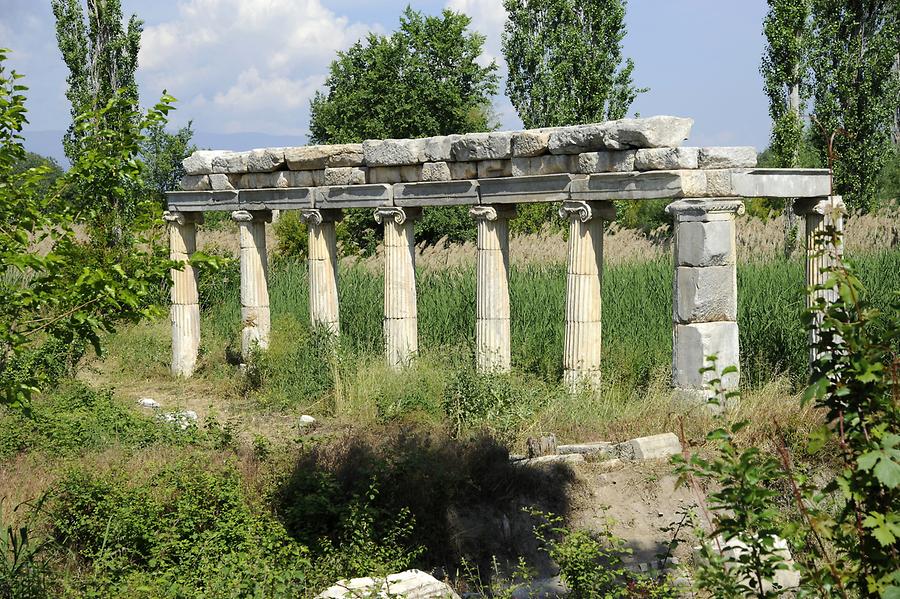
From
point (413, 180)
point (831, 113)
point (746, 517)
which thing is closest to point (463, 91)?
point (831, 113)

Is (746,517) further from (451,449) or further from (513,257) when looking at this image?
(513,257)

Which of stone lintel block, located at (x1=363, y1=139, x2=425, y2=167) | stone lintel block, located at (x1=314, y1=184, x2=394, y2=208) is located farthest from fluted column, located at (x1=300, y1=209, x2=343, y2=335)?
stone lintel block, located at (x1=363, y1=139, x2=425, y2=167)

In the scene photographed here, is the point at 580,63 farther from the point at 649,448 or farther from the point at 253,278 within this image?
the point at 649,448

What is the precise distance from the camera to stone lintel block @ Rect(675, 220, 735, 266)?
39.2 ft

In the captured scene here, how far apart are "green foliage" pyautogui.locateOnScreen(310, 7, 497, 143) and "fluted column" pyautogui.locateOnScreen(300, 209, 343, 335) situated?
16.6 meters

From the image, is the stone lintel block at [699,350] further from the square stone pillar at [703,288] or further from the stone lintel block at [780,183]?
the stone lintel block at [780,183]

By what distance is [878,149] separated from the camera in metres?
25.4

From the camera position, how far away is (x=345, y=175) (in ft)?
53.2

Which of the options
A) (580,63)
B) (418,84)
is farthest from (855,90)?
(418,84)

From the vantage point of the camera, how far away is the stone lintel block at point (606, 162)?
1246cm

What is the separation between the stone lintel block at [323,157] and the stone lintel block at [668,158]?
17.4 feet

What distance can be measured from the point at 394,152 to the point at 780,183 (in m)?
5.67

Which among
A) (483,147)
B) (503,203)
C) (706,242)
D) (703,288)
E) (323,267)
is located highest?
(483,147)

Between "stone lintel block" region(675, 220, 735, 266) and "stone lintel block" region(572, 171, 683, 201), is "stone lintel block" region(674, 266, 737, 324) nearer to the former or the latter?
"stone lintel block" region(675, 220, 735, 266)
